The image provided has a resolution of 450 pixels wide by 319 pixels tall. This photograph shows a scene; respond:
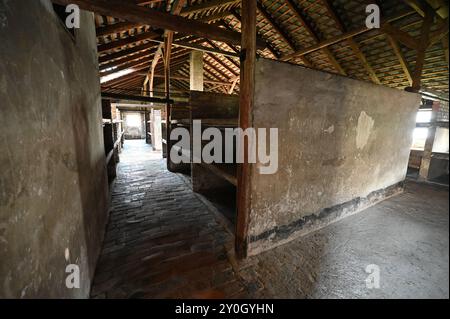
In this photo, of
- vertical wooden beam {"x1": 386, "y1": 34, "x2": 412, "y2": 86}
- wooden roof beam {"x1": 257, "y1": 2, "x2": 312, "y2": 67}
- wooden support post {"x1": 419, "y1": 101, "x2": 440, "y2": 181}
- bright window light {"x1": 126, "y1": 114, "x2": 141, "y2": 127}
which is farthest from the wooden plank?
bright window light {"x1": 126, "y1": 114, "x2": 141, "y2": 127}

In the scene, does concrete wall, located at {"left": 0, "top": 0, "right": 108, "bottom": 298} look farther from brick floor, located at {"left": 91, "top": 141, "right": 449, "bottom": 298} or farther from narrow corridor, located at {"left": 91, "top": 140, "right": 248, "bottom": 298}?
brick floor, located at {"left": 91, "top": 141, "right": 449, "bottom": 298}

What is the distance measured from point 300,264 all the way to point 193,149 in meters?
3.19

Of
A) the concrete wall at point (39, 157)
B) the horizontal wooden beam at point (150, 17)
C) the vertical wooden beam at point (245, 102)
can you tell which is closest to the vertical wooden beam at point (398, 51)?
the horizontal wooden beam at point (150, 17)

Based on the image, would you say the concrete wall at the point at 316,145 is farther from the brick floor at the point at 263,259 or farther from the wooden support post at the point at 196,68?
the wooden support post at the point at 196,68

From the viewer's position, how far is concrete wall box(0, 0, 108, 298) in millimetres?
930

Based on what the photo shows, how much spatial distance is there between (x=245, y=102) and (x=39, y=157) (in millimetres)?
1929

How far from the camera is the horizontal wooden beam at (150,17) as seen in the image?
1.83m

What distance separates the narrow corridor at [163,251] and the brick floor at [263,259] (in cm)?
1

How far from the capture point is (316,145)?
2.91 metres

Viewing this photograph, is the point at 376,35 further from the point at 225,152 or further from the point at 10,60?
the point at 10,60

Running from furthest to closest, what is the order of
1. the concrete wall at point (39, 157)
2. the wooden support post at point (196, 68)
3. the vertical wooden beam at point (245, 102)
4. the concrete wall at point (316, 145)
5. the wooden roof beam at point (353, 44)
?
the wooden support post at point (196, 68)
the wooden roof beam at point (353, 44)
the concrete wall at point (316, 145)
the vertical wooden beam at point (245, 102)
the concrete wall at point (39, 157)

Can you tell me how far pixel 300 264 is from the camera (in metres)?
2.45

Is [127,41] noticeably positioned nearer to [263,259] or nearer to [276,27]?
[276,27]
